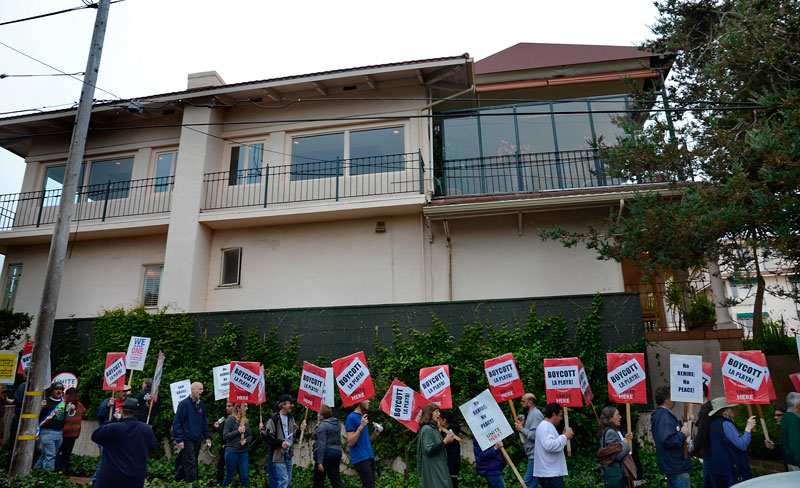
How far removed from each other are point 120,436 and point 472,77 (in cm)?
1262

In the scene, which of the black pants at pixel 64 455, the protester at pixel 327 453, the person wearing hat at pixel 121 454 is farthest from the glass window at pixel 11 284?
the protester at pixel 327 453

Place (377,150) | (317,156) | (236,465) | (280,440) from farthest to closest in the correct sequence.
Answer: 1. (317,156)
2. (377,150)
3. (236,465)
4. (280,440)

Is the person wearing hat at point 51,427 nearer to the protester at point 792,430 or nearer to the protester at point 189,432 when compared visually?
the protester at point 189,432

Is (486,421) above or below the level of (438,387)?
below

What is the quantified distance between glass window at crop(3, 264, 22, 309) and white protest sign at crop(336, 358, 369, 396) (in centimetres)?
1397

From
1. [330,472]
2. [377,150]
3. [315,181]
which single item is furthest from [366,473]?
[377,150]

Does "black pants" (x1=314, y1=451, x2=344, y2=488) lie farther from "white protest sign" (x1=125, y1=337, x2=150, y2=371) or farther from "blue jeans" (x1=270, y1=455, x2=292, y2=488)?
"white protest sign" (x1=125, y1=337, x2=150, y2=371)

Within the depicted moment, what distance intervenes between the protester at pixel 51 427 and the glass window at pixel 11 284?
30.2 ft

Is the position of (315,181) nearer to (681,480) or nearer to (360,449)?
(360,449)

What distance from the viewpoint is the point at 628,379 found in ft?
27.3

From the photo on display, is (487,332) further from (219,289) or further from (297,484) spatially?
(219,289)

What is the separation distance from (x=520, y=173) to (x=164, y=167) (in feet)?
37.3

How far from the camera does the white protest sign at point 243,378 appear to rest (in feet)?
32.1

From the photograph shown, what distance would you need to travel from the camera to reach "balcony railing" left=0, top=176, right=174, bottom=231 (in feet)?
53.7
